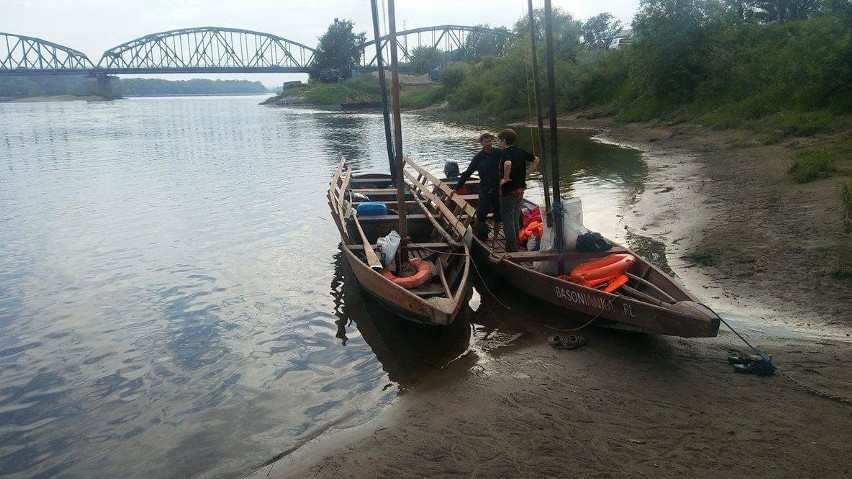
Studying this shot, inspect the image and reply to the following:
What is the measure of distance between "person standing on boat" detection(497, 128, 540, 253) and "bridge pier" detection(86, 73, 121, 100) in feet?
488

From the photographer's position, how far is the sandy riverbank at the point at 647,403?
504 centimetres

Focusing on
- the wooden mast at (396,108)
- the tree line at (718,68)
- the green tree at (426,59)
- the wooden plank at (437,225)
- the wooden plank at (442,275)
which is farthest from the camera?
the green tree at (426,59)

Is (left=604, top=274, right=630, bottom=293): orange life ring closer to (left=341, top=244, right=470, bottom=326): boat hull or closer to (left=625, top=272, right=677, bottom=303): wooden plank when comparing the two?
(left=625, top=272, right=677, bottom=303): wooden plank

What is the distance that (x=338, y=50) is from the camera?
135 m

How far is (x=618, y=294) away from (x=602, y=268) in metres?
0.81

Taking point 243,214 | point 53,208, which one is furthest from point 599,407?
point 53,208

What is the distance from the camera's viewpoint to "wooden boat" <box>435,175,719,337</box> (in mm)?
6504

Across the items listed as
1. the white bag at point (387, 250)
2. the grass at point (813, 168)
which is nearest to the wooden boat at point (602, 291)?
the white bag at point (387, 250)

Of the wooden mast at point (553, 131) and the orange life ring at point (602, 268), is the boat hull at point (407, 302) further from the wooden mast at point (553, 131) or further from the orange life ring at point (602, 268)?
the orange life ring at point (602, 268)

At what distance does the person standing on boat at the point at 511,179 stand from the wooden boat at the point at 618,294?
1.33ft

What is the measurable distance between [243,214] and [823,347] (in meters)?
14.2

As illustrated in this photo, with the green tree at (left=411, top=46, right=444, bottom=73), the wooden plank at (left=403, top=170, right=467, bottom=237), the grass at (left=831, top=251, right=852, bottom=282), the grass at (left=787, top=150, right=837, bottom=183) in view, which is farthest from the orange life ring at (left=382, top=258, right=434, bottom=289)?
the green tree at (left=411, top=46, right=444, bottom=73)

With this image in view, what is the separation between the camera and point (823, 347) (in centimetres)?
659

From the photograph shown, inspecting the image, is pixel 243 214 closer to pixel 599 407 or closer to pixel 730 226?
pixel 730 226
